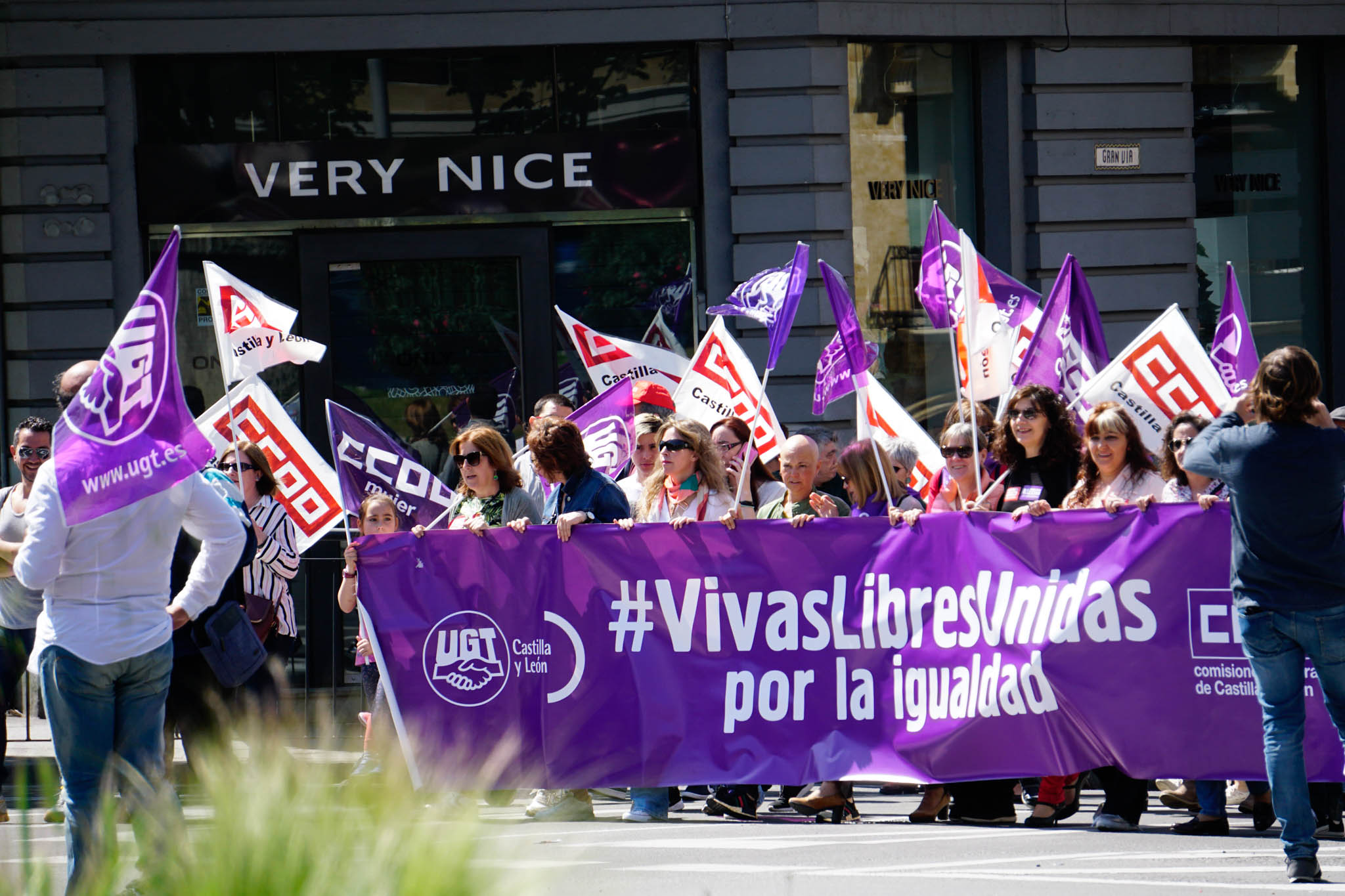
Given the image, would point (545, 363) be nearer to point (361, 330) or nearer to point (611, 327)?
point (611, 327)

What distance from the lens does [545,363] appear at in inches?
527

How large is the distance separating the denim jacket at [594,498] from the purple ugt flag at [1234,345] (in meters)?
3.56

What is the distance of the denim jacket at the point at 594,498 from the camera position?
26.0 ft

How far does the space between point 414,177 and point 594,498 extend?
20.0 feet

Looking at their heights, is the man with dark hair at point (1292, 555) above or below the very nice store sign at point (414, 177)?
below

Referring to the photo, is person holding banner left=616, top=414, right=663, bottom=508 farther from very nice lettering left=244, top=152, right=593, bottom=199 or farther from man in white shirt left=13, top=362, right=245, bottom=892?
very nice lettering left=244, top=152, right=593, bottom=199

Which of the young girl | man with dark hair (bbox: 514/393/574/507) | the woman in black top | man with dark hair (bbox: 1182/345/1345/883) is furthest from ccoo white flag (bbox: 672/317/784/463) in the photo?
man with dark hair (bbox: 1182/345/1345/883)

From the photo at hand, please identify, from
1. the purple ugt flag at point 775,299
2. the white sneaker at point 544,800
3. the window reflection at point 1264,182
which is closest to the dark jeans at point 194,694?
the white sneaker at point 544,800

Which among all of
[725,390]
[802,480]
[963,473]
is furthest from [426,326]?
[963,473]

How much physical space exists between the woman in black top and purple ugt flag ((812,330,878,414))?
2.98 ft

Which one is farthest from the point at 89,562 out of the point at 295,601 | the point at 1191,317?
the point at 1191,317

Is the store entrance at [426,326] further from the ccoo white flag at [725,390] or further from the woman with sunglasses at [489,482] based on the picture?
the woman with sunglasses at [489,482]

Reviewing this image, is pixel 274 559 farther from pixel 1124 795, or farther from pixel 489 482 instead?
pixel 1124 795

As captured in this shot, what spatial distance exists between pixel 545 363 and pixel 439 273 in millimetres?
1096
